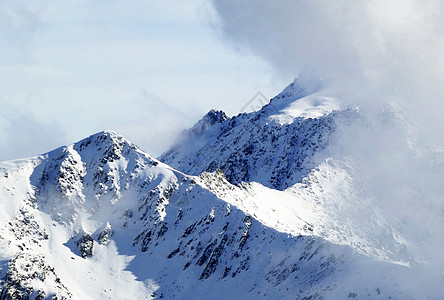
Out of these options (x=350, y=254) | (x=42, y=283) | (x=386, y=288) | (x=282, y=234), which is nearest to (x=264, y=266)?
(x=282, y=234)

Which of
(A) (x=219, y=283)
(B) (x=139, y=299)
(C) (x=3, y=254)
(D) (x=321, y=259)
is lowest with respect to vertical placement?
(C) (x=3, y=254)

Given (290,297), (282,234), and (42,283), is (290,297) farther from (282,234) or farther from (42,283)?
(42,283)

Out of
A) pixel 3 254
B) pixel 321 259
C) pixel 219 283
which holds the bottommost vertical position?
pixel 3 254

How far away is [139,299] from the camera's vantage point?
19925cm

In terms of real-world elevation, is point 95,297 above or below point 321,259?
below

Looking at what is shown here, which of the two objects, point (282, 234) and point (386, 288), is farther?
point (282, 234)

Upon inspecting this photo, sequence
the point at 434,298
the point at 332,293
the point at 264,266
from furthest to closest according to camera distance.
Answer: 1. the point at 264,266
2. the point at 332,293
3. the point at 434,298

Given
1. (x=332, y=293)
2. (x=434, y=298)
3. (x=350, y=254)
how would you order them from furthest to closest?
1. (x=350, y=254)
2. (x=332, y=293)
3. (x=434, y=298)

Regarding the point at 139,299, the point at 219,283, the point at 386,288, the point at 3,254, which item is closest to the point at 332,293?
the point at 386,288

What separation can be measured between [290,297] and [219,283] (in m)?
25.2

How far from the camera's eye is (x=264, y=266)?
194 m

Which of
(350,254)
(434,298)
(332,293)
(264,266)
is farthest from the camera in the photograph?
(264,266)

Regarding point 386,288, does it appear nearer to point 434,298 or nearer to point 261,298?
point 434,298

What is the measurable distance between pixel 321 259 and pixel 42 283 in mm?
61382
